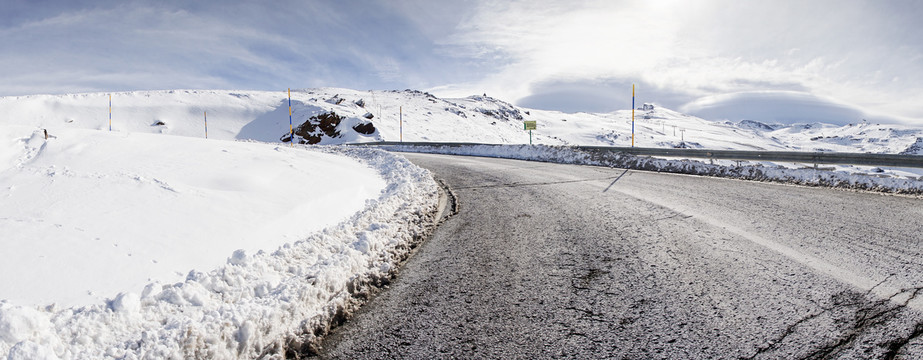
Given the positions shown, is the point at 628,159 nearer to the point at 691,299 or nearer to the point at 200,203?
the point at 691,299

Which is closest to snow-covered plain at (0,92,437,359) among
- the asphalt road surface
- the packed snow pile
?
the packed snow pile

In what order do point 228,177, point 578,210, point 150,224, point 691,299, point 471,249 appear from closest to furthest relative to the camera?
1. point 691,299
2. point 150,224
3. point 471,249
4. point 228,177
5. point 578,210

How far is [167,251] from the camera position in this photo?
339cm

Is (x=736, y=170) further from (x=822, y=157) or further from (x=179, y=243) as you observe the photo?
(x=179, y=243)

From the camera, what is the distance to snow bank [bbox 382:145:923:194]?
7.87 meters

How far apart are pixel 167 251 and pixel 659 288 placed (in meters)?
3.88

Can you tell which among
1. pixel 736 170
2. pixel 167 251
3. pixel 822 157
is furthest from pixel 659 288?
pixel 822 157

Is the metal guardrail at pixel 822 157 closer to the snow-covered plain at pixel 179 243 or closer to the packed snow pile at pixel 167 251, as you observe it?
the snow-covered plain at pixel 179 243

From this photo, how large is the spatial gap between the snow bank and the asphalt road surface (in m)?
2.37

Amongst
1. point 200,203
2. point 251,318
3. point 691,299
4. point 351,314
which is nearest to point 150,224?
point 200,203

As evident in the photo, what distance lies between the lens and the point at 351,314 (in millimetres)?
3020

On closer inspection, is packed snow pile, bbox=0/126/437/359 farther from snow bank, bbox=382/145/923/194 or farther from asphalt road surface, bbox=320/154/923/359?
snow bank, bbox=382/145/923/194

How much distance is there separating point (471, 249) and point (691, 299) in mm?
2185

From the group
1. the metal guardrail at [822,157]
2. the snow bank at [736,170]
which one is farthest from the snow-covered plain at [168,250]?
the metal guardrail at [822,157]
